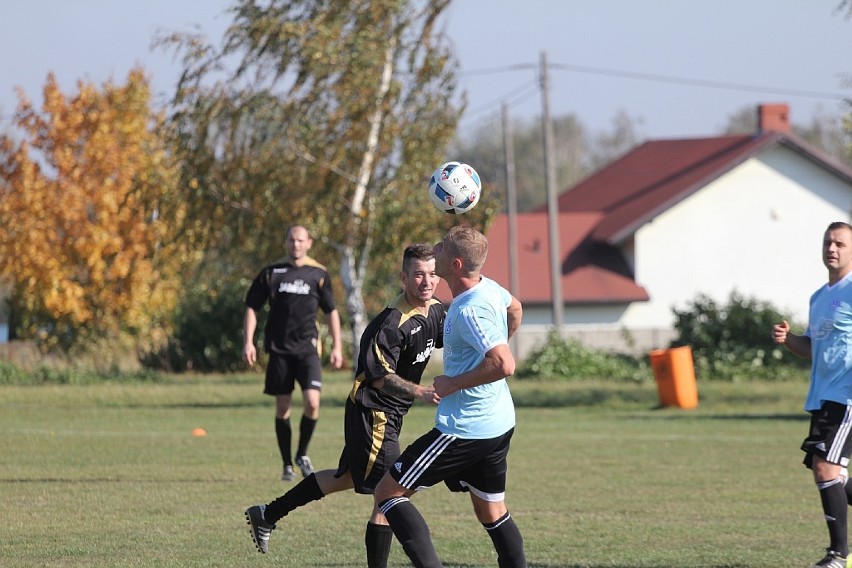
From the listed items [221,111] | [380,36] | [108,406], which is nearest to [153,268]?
[221,111]

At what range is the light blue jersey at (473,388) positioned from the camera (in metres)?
5.82

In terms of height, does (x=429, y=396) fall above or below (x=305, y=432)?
above

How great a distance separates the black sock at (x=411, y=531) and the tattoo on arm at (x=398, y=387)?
533mm

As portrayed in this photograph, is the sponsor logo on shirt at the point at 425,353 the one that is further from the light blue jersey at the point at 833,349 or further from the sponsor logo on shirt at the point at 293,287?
the sponsor logo on shirt at the point at 293,287

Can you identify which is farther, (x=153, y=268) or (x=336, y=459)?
(x=153, y=268)

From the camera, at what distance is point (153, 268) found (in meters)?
34.1

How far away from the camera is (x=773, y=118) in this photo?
48.2 m

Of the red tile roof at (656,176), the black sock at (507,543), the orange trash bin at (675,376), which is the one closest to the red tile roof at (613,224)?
the red tile roof at (656,176)

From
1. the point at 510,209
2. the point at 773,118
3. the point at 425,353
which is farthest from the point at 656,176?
the point at 425,353

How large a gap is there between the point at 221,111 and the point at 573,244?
802 inches

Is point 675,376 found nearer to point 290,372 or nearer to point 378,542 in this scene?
point 290,372

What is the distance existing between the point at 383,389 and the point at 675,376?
15.3 meters

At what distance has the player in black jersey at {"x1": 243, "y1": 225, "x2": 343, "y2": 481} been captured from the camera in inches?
441

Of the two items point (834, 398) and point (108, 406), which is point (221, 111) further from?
point (834, 398)
